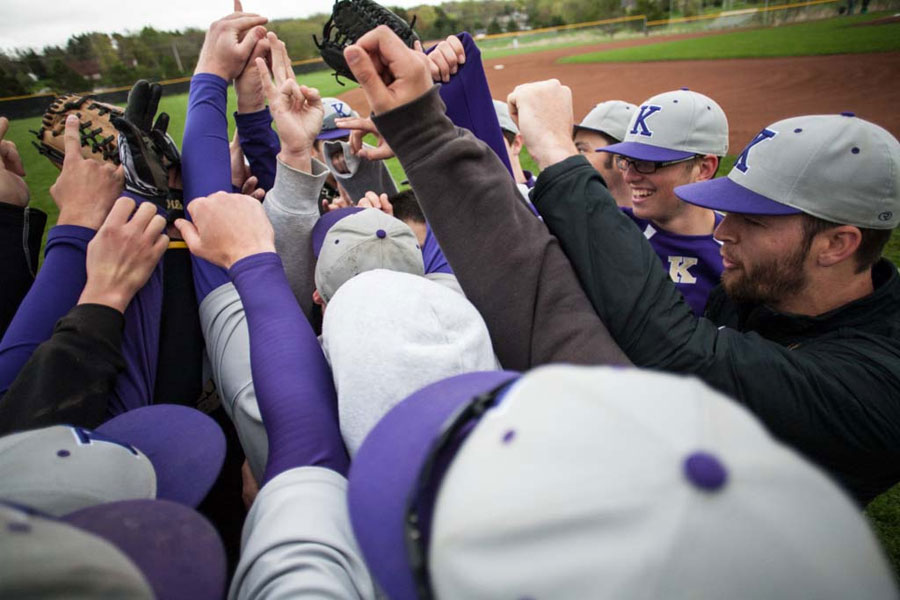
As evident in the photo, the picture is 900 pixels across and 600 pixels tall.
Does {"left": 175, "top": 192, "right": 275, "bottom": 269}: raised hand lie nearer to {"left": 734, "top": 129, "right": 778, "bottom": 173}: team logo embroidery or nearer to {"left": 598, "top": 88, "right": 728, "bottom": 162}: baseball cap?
{"left": 734, "top": 129, "right": 778, "bottom": 173}: team logo embroidery

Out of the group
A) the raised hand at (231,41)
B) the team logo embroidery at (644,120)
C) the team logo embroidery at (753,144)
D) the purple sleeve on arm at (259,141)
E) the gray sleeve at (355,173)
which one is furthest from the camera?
the gray sleeve at (355,173)

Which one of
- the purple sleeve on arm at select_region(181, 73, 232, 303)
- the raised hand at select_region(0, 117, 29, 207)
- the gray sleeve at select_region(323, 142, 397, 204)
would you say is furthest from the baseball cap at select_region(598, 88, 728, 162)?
the raised hand at select_region(0, 117, 29, 207)

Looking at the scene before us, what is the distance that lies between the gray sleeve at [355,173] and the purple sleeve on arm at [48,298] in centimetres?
154

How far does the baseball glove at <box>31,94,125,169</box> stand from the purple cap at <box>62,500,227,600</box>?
1.45 metres

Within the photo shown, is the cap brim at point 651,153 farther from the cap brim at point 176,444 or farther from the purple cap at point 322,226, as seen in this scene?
the cap brim at point 176,444

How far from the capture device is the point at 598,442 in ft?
1.49

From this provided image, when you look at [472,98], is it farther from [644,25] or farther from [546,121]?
[644,25]

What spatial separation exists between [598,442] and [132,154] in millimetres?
1663

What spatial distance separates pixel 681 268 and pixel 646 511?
1996 millimetres

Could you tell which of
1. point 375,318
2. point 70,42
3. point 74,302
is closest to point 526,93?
point 375,318

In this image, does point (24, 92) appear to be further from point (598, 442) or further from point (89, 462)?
point (598, 442)

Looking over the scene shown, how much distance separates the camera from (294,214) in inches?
61.7

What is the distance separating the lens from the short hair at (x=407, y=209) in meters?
1.89

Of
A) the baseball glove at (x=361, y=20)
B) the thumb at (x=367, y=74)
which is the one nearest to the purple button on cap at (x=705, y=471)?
the thumb at (x=367, y=74)
